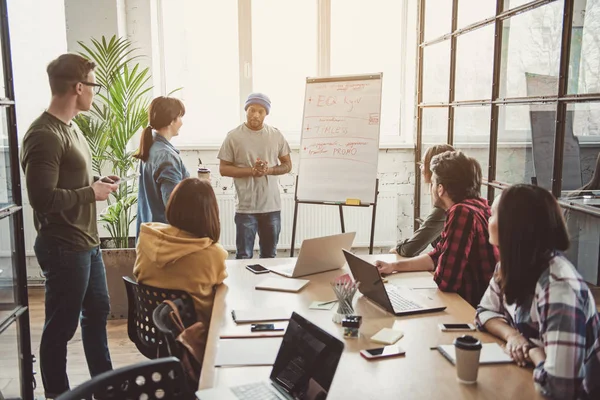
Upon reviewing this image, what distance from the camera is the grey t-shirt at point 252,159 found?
158 inches

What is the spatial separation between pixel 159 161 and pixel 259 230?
3.93 ft

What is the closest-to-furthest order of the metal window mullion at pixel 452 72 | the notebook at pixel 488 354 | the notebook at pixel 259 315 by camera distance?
the notebook at pixel 488 354 → the notebook at pixel 259 315 → the metal window mullion at pixel 452 72

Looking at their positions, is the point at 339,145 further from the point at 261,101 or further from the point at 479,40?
the point at 479,40

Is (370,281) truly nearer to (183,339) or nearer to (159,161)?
(183,339)

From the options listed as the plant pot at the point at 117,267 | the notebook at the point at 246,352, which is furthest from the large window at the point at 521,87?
the plant pot at the point at 117,267

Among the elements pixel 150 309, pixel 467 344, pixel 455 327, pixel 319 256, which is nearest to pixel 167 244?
pixel 150 309

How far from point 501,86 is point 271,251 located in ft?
6.04

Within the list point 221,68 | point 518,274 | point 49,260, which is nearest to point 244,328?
point 518,274

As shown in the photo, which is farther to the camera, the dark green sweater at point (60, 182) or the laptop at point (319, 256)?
the laptop at point (319, 256)

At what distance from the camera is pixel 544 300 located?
153 cm

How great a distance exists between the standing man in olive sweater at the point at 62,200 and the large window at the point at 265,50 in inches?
99.1

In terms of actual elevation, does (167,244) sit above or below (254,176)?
below

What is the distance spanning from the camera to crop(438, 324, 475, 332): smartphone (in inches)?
75.4

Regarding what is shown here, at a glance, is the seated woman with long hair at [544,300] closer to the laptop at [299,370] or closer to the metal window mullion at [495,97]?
the laptop at [299,370]
